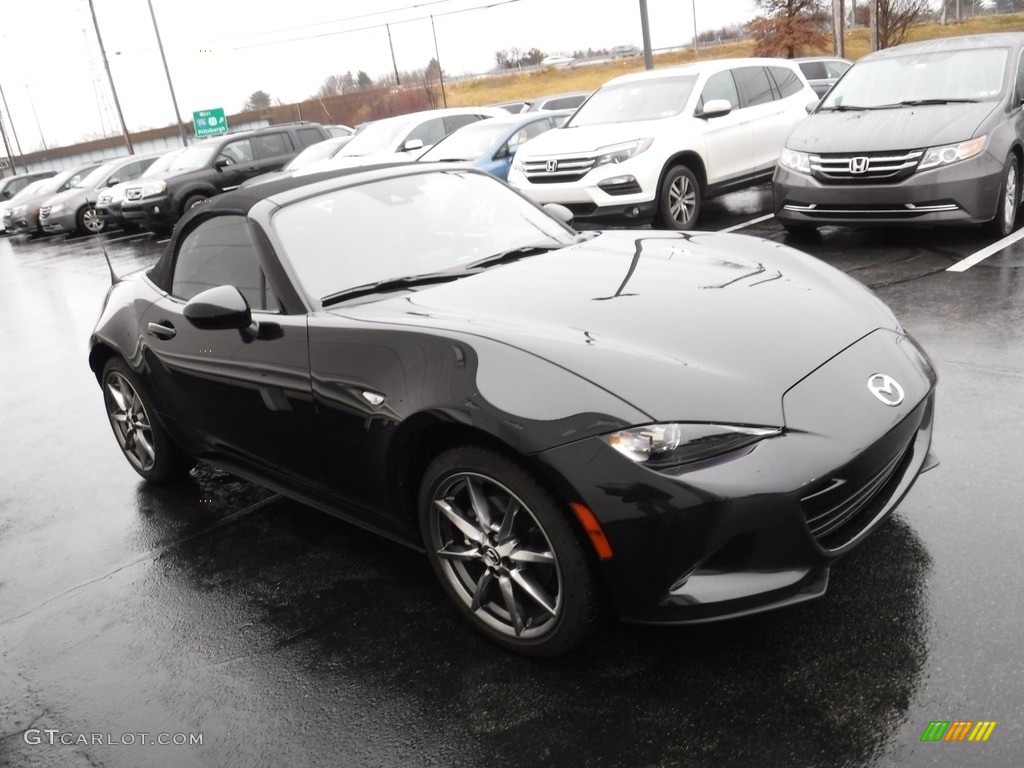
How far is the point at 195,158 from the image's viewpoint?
60.2 feet

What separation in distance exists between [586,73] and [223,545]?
7330cm

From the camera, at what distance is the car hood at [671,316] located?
8.36 ft

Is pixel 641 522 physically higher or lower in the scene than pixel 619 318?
lower

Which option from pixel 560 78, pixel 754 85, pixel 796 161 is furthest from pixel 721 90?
pixel 560 78

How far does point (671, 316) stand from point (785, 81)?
941 cm

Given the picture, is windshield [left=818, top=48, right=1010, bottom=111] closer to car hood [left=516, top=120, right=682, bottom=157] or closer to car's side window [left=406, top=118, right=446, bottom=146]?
car hood [left=516, top=120, right=682, bottom=157]

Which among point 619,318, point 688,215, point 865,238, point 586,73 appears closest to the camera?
point 619,318

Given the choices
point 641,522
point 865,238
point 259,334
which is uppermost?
point 259,334

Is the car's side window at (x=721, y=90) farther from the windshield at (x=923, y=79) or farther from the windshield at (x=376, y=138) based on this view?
the windshield at (x=376, y=138)

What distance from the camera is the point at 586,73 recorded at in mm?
72062

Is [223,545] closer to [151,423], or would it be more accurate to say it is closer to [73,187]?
[151,423]

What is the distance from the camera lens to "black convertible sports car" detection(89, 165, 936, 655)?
243cm

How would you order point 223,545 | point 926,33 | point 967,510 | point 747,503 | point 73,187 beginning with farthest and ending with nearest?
point 926,33
point 73,187
point 223,545
point 967,510
point 747,503

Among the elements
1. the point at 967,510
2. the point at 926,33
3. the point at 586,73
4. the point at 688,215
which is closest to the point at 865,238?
the point at 688,215
